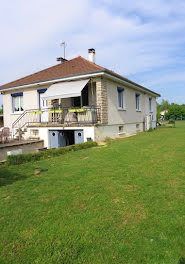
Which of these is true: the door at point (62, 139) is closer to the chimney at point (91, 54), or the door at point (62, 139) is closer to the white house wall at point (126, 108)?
the white house wall at point (126, 108)

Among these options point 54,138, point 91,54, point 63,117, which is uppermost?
point 91,54

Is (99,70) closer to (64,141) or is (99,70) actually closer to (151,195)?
(64,141)

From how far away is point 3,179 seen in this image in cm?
685

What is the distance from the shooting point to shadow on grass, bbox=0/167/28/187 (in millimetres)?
6523

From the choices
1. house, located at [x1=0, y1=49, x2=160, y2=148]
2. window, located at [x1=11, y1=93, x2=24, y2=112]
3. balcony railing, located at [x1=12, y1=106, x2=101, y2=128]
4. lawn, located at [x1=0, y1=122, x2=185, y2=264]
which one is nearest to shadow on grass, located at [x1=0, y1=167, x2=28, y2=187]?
lawn, located at [x1=0, y1=122, x2=185, y2=264]

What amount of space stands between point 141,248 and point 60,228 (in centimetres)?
140

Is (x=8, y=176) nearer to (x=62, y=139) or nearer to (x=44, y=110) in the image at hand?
(x=62, y=139)

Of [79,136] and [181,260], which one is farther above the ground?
[79,136]

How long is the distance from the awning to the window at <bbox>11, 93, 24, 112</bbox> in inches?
205

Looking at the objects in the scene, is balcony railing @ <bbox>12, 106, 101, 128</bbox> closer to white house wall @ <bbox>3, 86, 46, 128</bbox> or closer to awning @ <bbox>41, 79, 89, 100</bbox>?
white house wall @ <bbox>3, 86, 46, 128</bbox>

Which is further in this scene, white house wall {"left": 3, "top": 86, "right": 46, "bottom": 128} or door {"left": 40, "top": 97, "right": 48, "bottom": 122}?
white house wall {"left": 3, "top": 86, "right": 46, "bottom": 128}

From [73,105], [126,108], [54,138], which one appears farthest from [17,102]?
[126,108]

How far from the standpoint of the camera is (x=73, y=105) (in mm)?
17953

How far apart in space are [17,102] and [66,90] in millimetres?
7458
